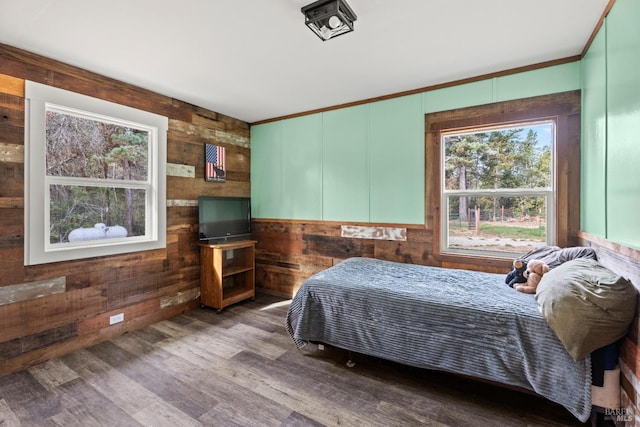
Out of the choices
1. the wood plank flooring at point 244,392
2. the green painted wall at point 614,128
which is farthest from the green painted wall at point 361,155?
the wood plank flooring at point 244,392

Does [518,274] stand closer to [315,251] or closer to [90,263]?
[315,251]

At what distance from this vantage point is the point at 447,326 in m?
1.91

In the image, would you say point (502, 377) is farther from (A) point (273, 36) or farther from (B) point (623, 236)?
(A) point (273, 36)

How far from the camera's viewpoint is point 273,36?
7.07 feet

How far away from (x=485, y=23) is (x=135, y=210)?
3.60 metres

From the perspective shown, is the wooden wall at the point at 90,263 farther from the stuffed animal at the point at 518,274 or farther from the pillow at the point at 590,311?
the pillow at the point at 590,311

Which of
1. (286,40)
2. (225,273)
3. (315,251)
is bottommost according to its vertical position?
(225,273)

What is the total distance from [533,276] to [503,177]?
3.63ft

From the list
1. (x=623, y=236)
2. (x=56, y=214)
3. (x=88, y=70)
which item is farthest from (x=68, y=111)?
(x=623, y=236)

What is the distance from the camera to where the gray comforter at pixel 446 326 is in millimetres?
1619

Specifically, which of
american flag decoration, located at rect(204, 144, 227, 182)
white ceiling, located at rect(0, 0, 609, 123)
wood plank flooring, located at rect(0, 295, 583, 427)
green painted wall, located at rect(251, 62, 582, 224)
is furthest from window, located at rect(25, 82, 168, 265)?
green painted wall, located at rect(251, 62, 582, 224)

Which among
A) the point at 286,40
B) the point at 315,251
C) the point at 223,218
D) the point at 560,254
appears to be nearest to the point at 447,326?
the point at 560,254

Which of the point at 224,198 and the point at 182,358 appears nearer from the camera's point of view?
the point at 182,358

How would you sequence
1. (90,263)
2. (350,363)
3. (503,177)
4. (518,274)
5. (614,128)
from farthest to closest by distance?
(503,177) → (90,263) → (350,363) → (518,274) → (614,128)
